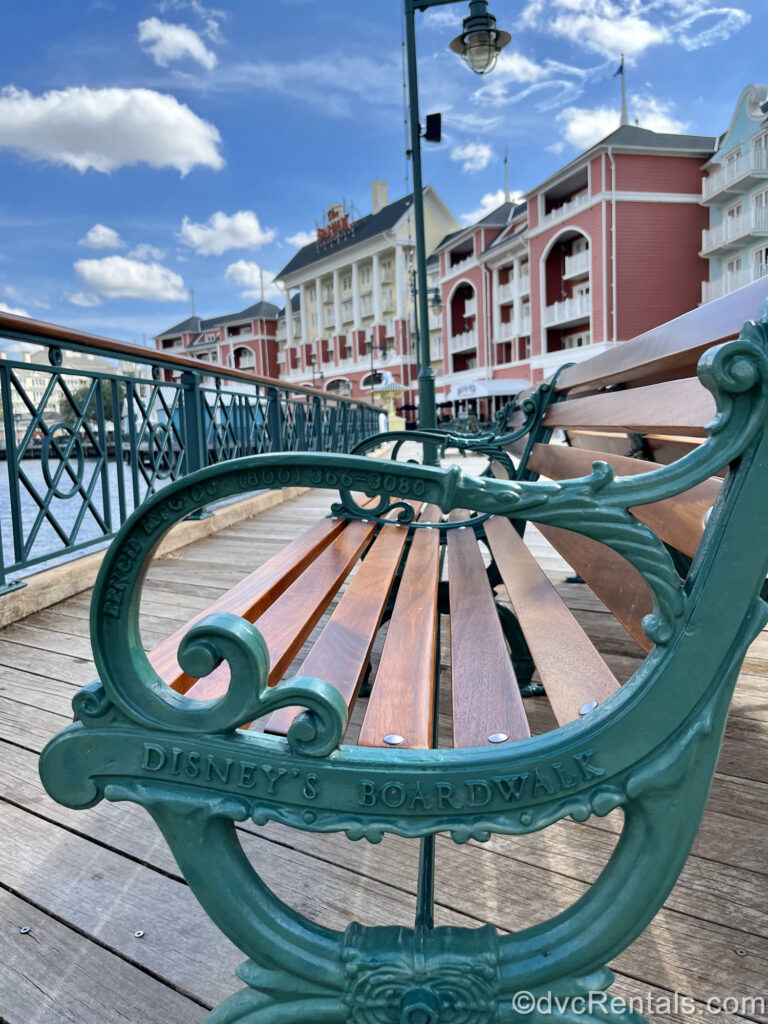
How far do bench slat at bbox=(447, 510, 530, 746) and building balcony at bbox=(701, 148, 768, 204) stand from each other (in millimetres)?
27258

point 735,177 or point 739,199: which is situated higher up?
point 735,177

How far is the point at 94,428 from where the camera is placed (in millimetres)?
3510

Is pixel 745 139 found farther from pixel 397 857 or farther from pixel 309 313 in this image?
pixel 309 313

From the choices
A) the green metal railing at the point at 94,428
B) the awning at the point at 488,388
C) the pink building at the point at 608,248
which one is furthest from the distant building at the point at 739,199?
the green metal railing at the point at 94,428

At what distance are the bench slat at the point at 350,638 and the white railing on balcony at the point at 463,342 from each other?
34.7 metres

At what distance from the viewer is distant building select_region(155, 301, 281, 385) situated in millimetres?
58188

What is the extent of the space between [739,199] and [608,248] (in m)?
4.84

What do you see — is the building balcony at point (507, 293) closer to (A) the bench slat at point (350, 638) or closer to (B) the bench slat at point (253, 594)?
(B) the bench slat at point (253, 594)

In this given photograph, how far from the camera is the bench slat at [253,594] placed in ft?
3.08

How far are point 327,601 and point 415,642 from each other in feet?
0.83

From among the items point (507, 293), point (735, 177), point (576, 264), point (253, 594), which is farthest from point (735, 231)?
point (253, 594)

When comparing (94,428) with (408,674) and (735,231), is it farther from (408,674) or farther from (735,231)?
(735,231)

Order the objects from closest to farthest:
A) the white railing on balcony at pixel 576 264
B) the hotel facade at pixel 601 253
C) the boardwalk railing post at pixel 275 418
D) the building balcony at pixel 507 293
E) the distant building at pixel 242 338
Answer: the boardwalk railing post at pixel 275 418, the hotel facade at pixel 601 253, the white railing on balcony at pixel 576 264, the building balcony at pixel 507 293, the distant building at pixel 242 338

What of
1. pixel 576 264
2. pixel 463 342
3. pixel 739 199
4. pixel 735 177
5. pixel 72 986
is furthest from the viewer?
pixel 463 342
